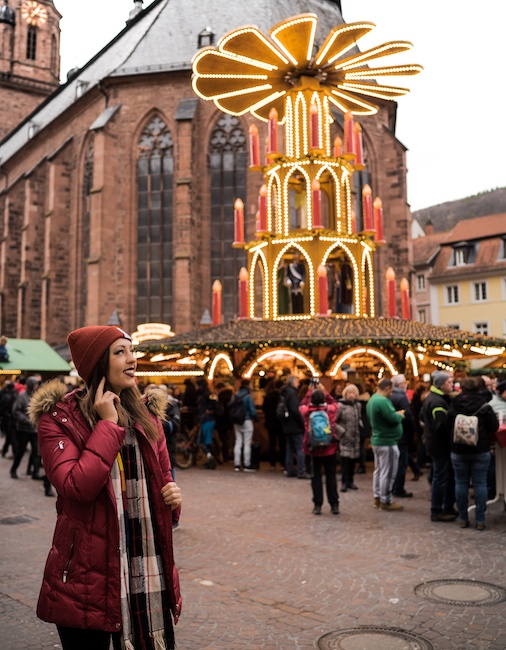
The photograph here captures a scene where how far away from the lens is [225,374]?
1683 cm

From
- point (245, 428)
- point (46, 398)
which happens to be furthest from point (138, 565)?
point (245, 428)

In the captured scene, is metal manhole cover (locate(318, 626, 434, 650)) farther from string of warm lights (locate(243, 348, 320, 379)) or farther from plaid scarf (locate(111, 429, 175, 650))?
string of warm lights (locate(243, 348, 320, 379))

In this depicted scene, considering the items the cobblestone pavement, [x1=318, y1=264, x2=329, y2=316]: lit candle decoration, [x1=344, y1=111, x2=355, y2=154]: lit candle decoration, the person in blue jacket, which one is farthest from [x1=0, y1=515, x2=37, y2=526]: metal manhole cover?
[x1=344, y1=111, x2=355, y2=154]: lit candle decoration

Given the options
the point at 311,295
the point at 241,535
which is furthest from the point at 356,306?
the point at 241,535

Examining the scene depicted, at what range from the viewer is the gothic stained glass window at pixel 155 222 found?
98.3 feet

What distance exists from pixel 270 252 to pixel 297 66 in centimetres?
513

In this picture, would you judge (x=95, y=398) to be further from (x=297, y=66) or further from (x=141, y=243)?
(x=141, y=243)

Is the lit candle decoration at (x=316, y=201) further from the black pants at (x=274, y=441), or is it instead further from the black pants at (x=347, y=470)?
the black pants at (x=347, y=470)

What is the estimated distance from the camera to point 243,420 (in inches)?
510

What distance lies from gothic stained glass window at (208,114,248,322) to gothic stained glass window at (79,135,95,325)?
682cm

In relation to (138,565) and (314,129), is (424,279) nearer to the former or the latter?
(314,129)

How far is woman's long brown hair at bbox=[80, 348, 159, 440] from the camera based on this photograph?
8.52ft

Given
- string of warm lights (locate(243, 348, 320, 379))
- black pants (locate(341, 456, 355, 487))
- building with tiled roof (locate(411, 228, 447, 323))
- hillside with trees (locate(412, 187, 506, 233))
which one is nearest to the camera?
black pants (locate(341, 456, 355, 487))

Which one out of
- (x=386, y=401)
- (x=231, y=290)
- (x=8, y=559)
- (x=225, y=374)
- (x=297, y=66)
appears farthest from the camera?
(x=231, y=290)
